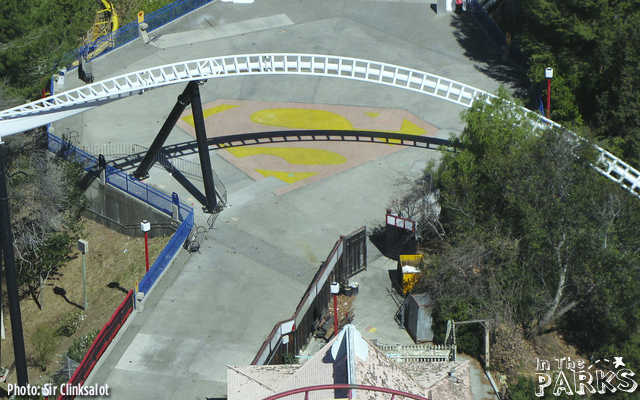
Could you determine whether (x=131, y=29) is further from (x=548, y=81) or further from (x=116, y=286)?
(x=548, y=81)

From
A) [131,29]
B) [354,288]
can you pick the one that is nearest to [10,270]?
[354,288]

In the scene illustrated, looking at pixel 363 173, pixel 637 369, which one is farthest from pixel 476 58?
pixel 637 369

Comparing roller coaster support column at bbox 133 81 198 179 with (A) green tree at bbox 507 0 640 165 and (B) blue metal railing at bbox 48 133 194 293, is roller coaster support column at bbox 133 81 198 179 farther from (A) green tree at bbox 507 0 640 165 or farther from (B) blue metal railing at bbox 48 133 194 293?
(A) green tree at bbox 507 0 640 165

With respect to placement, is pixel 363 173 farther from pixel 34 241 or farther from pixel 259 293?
pixel 34 241

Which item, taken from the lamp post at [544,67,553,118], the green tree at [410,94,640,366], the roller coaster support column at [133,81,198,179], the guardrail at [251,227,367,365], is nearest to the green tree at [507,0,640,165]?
the lamp post at [544,67,553,118]

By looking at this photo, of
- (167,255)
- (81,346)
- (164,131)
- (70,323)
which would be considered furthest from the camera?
(164,131)

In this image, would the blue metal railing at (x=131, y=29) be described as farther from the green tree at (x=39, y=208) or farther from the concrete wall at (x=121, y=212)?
the green tree at (x=39, y=208)
